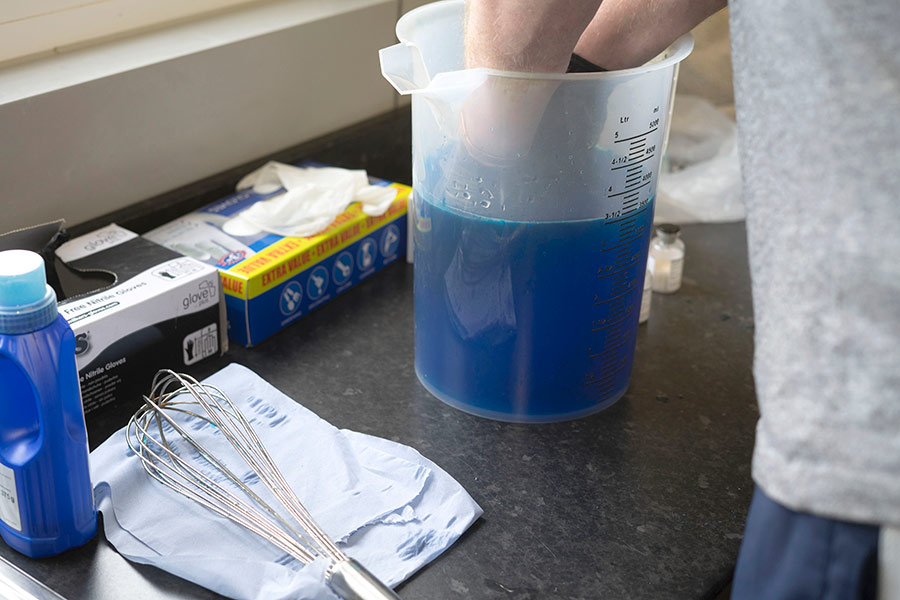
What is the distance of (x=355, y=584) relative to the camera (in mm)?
545

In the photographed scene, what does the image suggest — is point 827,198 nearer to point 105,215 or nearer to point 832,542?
point 832,542

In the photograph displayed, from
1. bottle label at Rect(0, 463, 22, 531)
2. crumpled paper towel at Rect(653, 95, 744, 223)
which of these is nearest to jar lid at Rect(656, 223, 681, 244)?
crumpled paper towel at Rect(653, 95, 744, 223)

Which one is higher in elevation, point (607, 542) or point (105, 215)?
point (105, 215)

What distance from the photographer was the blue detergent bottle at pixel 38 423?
1.77 ft

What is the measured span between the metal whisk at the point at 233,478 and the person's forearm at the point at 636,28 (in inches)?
14.8

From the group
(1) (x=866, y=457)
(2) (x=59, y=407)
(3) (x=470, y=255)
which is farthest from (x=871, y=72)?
(2) (x=59, y=407)

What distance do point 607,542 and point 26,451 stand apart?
389 millimetres

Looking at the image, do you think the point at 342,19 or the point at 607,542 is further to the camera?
the point at 342,19

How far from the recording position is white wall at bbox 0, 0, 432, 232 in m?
0.82

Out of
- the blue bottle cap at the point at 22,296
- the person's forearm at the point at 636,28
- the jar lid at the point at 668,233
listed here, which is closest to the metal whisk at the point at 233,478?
the blue bottle cap at the point at 22,296

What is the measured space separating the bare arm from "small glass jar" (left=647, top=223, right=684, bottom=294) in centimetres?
33

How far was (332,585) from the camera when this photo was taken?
1.82 ft

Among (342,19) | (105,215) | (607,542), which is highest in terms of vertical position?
(342,19)

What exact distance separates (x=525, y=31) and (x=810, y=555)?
34 centimetres
